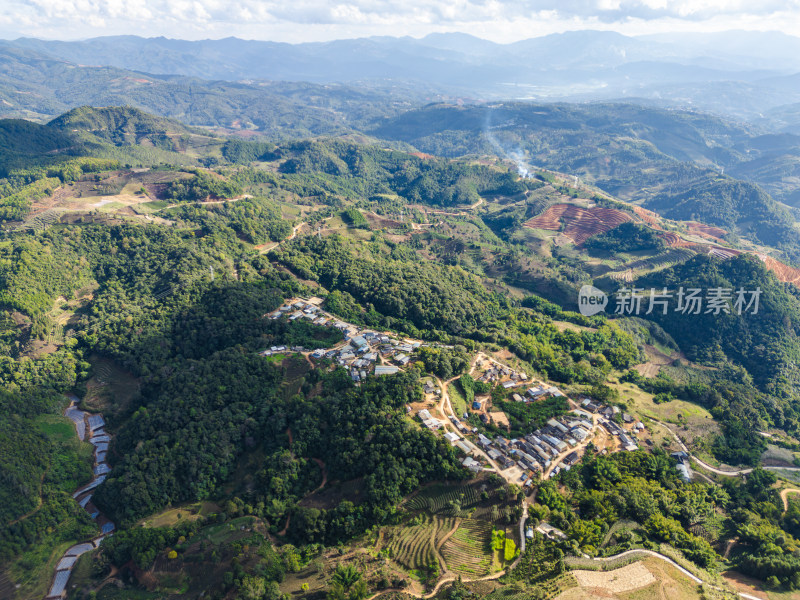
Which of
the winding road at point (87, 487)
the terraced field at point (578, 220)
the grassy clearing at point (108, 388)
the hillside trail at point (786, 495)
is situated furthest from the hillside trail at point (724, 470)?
the terraced field at point (578, 220)

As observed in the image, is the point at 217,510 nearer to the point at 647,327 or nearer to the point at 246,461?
the point at 246,461

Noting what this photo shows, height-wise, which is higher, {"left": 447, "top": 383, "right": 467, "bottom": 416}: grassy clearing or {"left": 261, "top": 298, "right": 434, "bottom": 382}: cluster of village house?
{"left": 261, "top": 298, "right": 434, "bottom": 382}: cluster of village house

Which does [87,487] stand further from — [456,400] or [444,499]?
[456,400]

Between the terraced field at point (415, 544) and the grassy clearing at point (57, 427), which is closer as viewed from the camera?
the terraced field at point (415, 544)

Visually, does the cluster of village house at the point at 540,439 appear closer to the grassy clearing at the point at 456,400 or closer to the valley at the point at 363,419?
the valley at the point at 363,419

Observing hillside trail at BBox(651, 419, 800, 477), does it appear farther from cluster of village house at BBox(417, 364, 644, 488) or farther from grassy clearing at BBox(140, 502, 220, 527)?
grassy clearing at BBox(140, 502, 220, 527)

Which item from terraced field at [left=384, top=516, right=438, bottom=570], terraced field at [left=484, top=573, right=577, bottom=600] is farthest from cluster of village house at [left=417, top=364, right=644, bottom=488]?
terraced field at [left=484, top=573, right=577, bottom=600]
